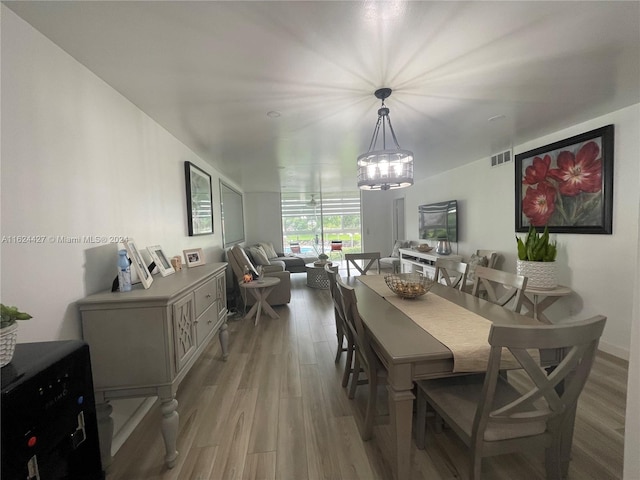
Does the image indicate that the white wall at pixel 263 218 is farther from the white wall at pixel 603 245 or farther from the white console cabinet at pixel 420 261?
the white wall at pixel 603 245

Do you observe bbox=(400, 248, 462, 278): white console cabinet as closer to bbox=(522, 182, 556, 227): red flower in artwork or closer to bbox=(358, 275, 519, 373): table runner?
bbox=(522, 182, 556, 227): red flower in artwork

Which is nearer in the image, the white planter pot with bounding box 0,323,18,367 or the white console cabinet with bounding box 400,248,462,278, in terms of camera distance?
the white planter pot with bounding box 0,323,18,367

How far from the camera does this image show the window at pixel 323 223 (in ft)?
27.4

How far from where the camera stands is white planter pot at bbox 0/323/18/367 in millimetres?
783

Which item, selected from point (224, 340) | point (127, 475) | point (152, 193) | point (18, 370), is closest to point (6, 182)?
point (18, 370)

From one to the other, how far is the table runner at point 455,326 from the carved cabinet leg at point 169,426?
4.79ft

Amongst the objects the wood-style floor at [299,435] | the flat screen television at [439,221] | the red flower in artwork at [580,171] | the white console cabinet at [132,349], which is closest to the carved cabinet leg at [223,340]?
the wood-style floor at [299,435]

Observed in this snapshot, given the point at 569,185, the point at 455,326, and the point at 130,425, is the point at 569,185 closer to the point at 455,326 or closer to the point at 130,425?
the point at 455,326

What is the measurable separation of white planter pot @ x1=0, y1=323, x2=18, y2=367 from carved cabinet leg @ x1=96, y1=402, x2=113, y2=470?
2.85ft

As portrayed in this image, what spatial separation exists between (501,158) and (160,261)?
432 cm

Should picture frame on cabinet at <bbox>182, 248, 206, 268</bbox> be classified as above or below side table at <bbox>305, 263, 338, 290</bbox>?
above

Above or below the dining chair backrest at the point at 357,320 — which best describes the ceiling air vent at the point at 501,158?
above

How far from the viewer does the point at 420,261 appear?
17.6ft

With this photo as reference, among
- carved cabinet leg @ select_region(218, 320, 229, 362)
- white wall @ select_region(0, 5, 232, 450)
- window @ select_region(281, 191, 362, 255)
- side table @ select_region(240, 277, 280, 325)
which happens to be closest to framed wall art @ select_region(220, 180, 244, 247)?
side table @ select_region(240, 277, 280, 325)
